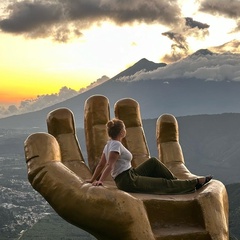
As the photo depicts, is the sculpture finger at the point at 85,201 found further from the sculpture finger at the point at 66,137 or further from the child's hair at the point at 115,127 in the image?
the sculpture finger at the point at 66,137

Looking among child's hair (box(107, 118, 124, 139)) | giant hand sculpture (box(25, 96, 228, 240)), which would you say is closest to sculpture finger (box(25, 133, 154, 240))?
giant hand sculpture (box(25, 96, 228, 240))

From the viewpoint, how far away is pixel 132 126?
13930 mm

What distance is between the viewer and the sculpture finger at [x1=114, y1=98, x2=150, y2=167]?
13.6m

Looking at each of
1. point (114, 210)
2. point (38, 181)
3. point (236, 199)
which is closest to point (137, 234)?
point (114, 210)

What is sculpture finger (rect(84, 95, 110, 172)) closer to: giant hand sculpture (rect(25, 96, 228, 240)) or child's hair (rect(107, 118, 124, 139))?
giant hand sculpture (rect(25, 96, 228, 240))

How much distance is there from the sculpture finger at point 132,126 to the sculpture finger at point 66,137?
76.7 inches

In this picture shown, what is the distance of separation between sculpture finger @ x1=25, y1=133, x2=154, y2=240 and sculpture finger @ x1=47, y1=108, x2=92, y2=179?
2951mm

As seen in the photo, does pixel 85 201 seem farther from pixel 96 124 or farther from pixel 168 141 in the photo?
pixel 168 141

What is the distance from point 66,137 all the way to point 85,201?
4.20m

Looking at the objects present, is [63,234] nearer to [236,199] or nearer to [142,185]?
[236,199]

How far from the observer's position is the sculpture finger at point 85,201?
8070mm

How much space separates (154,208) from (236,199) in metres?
174

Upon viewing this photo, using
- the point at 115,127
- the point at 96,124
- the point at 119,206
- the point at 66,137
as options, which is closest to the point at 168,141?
the point at 96,124

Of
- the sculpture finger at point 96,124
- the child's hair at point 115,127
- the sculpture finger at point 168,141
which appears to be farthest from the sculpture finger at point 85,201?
the sculpture finger at point 168,141
